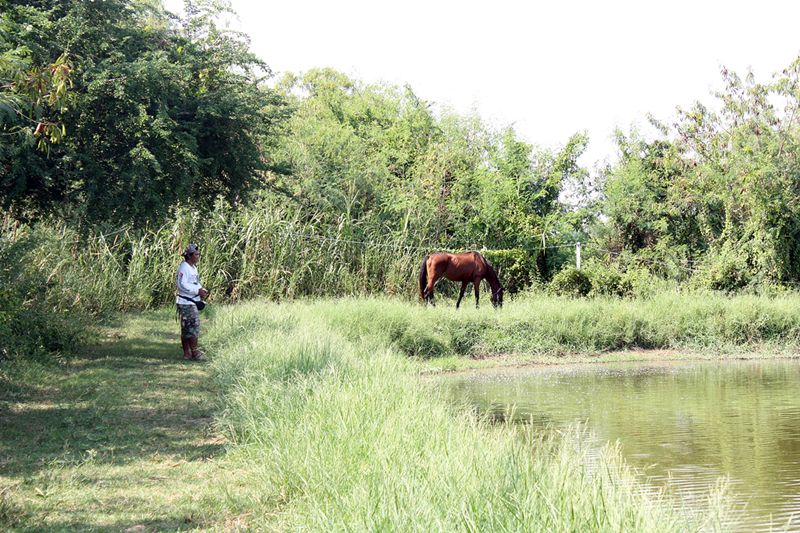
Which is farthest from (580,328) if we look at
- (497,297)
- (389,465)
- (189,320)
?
(389,465)

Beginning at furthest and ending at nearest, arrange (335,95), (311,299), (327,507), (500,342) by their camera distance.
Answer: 1. (335,95)
2. (311,299)
3. (500,342)
4. (327,507)

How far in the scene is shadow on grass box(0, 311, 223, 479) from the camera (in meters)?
7.46

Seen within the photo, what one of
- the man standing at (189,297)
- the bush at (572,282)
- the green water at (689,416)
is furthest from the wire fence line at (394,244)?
the green water at (689,416)

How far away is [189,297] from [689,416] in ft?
23.7

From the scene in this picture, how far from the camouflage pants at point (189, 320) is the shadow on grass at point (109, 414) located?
18.8 inches

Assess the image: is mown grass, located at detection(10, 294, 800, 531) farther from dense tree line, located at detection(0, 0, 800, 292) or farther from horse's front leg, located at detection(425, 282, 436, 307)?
horse's front leg, located at detection(425, 282, 436, 307)

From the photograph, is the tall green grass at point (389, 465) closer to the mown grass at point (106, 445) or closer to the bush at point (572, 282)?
the mown grass at point (106, 445)

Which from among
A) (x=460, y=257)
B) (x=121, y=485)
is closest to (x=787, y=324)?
(x=460, y=257)

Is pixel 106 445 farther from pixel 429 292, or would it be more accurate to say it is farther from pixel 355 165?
pixel 355 165

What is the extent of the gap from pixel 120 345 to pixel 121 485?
29.0ft

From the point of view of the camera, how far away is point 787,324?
20.5 metres

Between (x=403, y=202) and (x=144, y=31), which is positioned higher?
(x=144, y=31)

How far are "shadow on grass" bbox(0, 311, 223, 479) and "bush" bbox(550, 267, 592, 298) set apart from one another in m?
14.6

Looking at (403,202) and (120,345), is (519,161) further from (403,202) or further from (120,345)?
(120,345)
